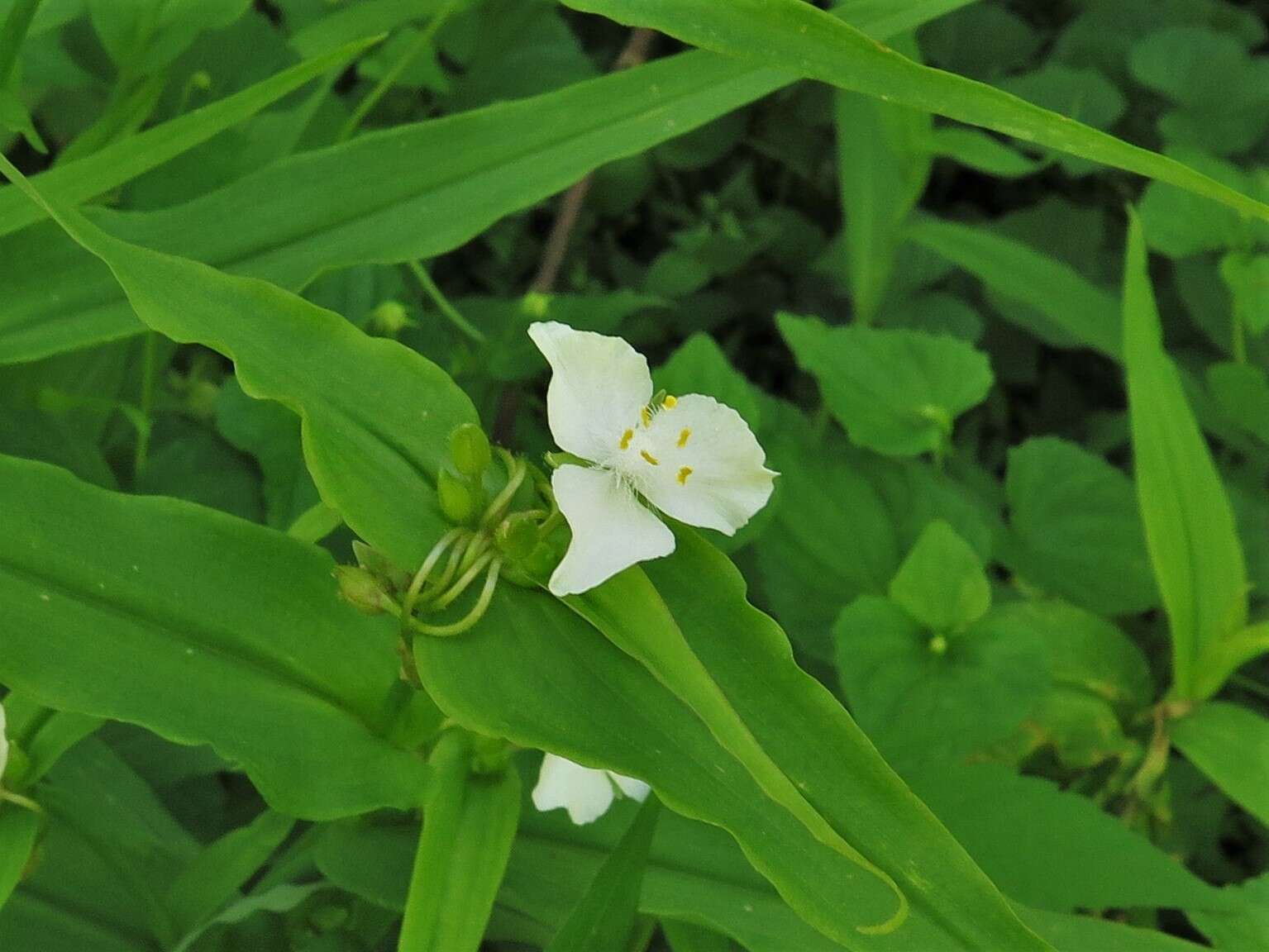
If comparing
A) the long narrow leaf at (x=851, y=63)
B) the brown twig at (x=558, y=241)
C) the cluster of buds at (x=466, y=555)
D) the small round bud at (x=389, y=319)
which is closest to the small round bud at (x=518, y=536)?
the cluster of buds at (x=466, y=555)

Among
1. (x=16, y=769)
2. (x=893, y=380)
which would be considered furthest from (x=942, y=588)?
(x=16, y=769)

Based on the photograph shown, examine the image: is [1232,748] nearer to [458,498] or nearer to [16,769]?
[458,498]

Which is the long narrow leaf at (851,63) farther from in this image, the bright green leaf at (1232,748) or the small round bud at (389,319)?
the bright green leaf at (1232,748)

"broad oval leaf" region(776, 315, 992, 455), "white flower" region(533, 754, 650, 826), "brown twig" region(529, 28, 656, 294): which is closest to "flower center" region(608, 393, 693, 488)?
"white flower" region(533, 754, 650, 826)

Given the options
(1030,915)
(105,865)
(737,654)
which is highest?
(737,654)

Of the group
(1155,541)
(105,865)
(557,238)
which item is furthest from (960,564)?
(105,865)

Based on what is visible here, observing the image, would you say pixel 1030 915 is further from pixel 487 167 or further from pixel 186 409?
pixel 186 409

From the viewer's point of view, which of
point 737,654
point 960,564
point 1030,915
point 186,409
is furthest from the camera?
point 186,409

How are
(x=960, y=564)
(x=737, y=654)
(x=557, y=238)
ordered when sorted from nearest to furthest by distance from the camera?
1. (x=737, y=654)
2. (x=960, y=564)
3. (x=557, y=238)
